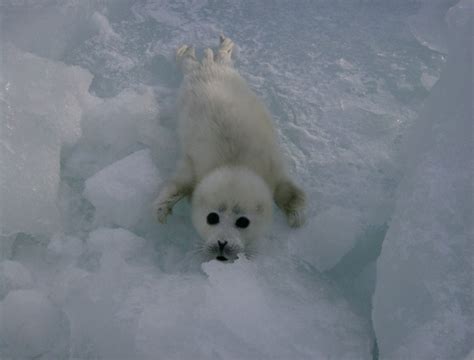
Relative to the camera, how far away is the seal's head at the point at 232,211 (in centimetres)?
304

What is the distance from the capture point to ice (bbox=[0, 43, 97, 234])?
3.04 meters

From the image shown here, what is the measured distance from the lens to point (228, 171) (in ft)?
10.7

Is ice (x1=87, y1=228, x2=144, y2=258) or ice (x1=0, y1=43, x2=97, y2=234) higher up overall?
ice (x1=0, y1=43, x2=97, y2=234)

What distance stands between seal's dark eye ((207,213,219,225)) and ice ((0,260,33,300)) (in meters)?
0.97

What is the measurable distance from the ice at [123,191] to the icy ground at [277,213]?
0.01 meters

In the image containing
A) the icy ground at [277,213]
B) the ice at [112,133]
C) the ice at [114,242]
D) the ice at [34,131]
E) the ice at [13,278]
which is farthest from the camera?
the ice at [112,133]

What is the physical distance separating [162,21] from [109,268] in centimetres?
295

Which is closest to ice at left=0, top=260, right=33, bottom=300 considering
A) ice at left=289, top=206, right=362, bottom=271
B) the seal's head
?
the seal's head

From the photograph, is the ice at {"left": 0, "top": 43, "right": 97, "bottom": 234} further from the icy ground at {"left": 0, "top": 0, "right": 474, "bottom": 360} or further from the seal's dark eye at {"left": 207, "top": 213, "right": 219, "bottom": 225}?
the seal's dark eye at {"left": 207, "top": 213, "right": 219, "bottom": 225}

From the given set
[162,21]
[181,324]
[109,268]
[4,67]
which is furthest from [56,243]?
[162,21]

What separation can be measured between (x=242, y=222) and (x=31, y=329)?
1205 millimetres

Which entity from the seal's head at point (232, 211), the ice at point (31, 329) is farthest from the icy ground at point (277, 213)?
the seal's head at point (232, 211)

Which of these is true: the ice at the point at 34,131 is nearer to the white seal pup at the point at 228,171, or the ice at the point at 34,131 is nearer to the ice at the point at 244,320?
the white seal pup at the point at 228,171

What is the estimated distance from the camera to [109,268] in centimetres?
276
